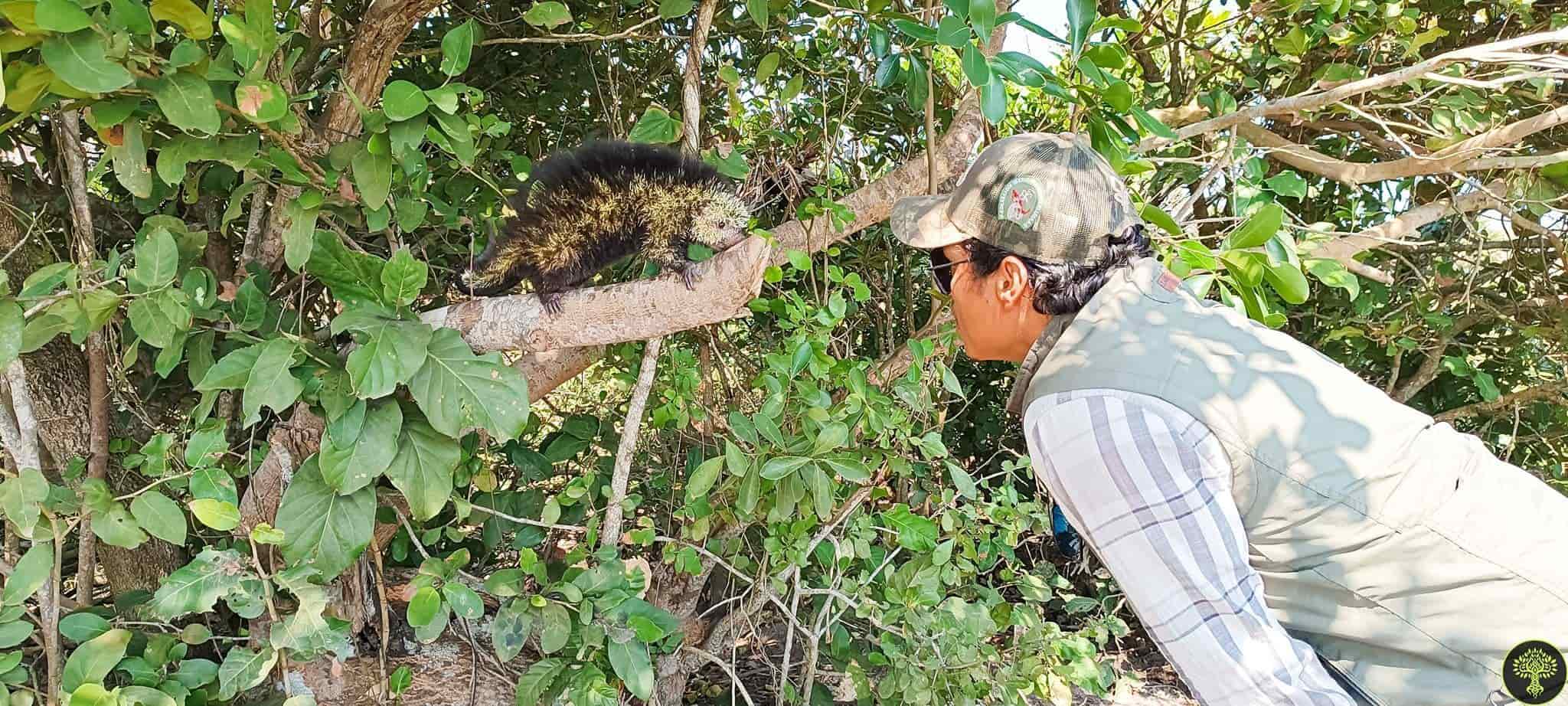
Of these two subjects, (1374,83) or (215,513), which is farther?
(1374,83)

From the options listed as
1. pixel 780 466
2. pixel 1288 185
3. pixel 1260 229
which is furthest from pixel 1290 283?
pixel 780 466

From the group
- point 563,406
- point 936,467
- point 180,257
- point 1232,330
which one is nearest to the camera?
point 1232,330

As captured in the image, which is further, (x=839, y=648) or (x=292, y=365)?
(x=839, y=648)

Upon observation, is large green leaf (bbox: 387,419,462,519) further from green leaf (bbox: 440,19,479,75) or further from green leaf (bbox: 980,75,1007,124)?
green leaf (bbox: 980,75,1007,124)

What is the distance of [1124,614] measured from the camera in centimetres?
436

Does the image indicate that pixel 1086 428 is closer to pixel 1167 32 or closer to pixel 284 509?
pixel 284 509

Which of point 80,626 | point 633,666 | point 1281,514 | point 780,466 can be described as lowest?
point 633,666

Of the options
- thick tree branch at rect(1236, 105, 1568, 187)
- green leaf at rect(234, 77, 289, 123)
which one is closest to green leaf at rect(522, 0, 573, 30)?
green leaf at rect(234, 77, 289, 123)

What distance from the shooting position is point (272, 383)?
161 centimetres

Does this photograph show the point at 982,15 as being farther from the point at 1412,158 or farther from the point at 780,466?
the point at 1412,158

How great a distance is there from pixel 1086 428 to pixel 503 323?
140cm

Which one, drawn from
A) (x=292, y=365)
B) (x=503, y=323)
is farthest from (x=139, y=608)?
(x=503, y=323)

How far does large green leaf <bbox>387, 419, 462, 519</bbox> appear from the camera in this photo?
1.76 metres

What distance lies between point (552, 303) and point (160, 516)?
87 cm
